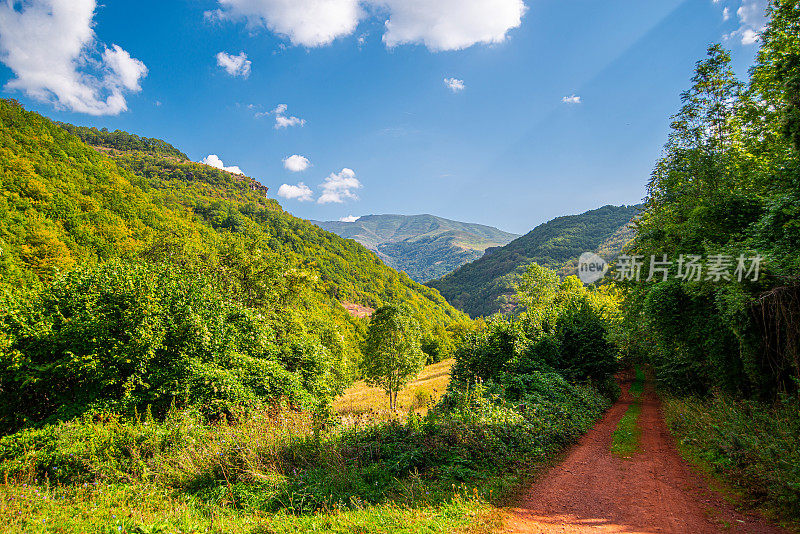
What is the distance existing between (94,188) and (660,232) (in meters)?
78.6

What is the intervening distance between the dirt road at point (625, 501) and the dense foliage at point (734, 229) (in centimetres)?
503

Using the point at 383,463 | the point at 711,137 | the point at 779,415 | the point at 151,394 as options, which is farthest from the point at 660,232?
the point at 151,394

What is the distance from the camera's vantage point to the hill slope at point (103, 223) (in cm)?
2731

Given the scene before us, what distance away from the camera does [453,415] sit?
940cm

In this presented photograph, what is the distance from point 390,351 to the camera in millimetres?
27672

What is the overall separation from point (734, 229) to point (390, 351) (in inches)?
869

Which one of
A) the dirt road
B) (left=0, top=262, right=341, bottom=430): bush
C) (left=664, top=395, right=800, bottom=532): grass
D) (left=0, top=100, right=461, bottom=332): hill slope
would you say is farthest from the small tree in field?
(left=664, top=395, right=800, bottom=532): grass

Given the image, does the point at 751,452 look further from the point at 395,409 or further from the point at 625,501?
the point at 395,409

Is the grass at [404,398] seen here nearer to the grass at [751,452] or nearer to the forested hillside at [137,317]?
the forested hillside at [137,317]

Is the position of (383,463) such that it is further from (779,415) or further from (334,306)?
(334,306)

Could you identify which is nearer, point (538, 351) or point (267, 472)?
point (267, 472)

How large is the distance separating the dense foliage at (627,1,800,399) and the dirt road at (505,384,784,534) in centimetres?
503

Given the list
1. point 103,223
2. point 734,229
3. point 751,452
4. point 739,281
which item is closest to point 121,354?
point 751,452

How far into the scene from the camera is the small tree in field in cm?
2769
